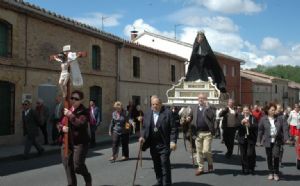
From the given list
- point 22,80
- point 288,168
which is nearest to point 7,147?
point 22,80

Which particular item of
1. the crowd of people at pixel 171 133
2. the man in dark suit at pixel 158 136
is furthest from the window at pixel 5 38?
the man in dark suit at pixel 158 136

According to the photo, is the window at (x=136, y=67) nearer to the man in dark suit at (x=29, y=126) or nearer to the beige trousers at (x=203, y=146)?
the man in dark suit at (x=29, y=126)

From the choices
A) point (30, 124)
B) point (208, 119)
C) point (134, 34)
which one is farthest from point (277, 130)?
point (134, 34)

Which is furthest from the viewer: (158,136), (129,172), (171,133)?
(129,172)

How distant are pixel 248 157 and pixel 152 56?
1869 centimetres

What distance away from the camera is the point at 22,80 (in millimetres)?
15469

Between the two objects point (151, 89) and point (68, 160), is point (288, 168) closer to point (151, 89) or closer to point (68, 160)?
point (68, 160)

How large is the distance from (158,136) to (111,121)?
445 cm

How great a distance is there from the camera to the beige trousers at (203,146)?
9617mm

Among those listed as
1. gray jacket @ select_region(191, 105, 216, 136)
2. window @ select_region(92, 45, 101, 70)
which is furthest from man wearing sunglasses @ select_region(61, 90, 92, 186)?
window @ select_region(92, 45, 101, 70)

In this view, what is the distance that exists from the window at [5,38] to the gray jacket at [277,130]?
373 inches

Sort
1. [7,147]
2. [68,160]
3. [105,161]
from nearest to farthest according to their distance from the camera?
[68,160]
[105,161]
[7,147]

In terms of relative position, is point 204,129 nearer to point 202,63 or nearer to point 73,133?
point 202,63

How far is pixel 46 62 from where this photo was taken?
16.9 metres
